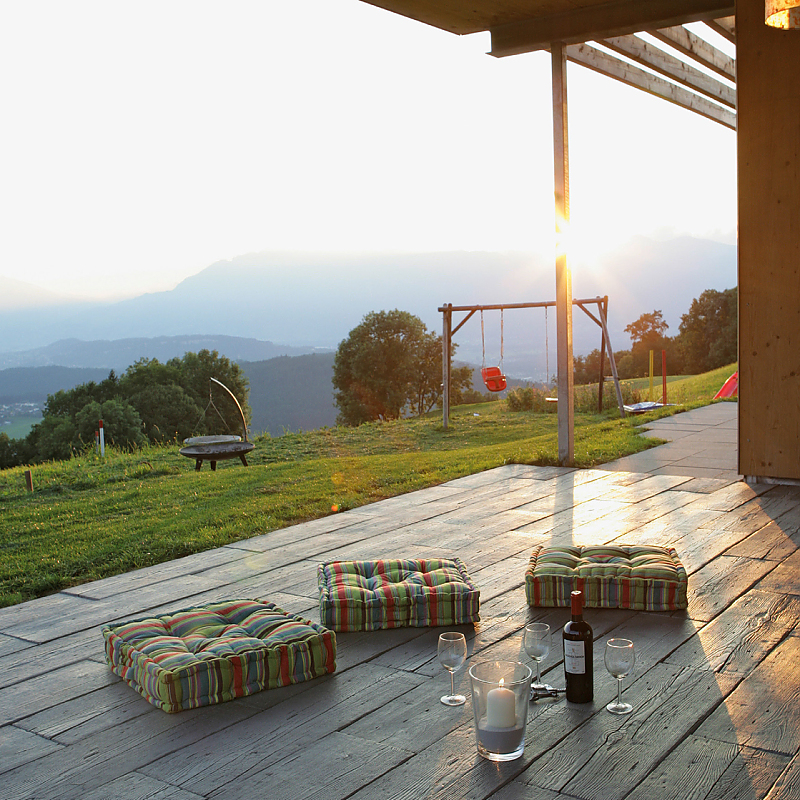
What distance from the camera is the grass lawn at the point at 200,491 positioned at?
4.02m

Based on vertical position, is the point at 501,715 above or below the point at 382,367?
below

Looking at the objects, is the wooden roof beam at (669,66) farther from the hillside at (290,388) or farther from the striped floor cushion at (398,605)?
the hillside at (290,388)

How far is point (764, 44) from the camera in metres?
4.87

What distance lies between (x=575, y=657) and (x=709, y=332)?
29050mm

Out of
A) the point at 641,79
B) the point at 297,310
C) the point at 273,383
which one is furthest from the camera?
the point at 297,310

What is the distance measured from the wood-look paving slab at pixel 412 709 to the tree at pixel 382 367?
26.6 meters

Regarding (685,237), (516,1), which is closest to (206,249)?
(685,237)

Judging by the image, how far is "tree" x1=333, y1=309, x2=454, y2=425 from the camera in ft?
99.8

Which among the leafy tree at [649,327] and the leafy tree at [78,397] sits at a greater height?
the leafy tree at [649,327]

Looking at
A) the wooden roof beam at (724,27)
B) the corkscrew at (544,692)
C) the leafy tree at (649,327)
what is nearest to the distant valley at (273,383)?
the leafy tree at (649,327)

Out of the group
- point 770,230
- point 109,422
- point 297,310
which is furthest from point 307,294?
point 770,230

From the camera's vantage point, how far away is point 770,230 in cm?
492

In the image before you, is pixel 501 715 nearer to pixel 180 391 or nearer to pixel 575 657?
pixel 575 657

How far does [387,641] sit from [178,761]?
0.89 meters
